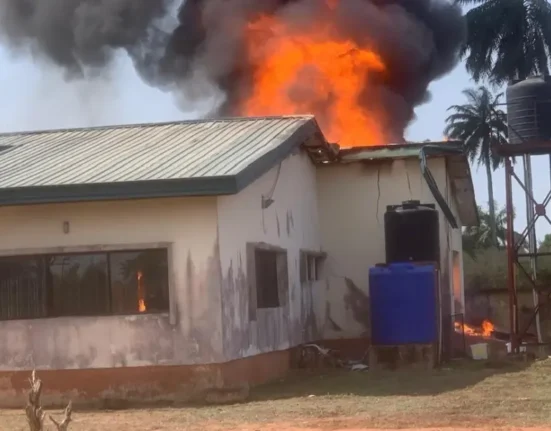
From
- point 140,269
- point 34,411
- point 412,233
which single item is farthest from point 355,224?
point 34,411

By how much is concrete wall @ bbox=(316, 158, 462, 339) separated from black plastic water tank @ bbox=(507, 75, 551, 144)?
6.45 feet

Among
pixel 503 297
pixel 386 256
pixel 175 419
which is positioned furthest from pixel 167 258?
pixel 503 297

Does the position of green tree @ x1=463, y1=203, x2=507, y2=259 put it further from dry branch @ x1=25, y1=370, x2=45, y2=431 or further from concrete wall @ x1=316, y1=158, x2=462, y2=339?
dry branch @ x1=25, y1=370, x2=45, y2=431

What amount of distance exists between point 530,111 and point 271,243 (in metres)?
7.12

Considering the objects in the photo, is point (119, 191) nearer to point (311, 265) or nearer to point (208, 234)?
point (208, 234)

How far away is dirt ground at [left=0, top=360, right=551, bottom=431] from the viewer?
12367 millimetres

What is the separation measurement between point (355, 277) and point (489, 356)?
2929 mm

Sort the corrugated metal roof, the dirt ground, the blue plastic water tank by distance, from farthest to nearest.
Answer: the blue plastic water tank < the corrugated metal roof < the dirt ground

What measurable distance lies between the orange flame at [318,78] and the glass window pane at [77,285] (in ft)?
31.1

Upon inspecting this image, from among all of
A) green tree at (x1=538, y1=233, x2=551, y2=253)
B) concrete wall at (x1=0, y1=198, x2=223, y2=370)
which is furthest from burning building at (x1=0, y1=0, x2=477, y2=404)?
green tree at (x1=538, y1=233, x2=551, y2=253)

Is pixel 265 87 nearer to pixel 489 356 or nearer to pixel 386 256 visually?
pixel 386 256

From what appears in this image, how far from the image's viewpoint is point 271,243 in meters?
17.6

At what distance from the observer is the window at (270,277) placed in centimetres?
1706

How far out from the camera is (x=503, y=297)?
36938 millimetres
